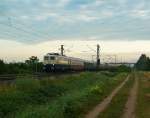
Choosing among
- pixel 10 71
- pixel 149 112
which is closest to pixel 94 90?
pixel 149 112

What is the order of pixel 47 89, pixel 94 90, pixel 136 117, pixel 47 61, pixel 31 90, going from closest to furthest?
1. pixel 136 117
2. pixel 31 90
3. pixel 47 89
4. pixel 94 90
5. pixel 47 61

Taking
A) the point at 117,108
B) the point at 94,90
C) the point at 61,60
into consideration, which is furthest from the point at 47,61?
the point at 117,108

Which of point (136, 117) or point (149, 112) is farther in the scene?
point (149, 112)

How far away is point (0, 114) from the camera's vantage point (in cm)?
2002

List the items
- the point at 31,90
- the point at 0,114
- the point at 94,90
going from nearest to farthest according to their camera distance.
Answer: the point at 0,114 < the point at 31,90 < the point at 94,90

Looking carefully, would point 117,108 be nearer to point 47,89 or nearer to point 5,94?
point 5,94

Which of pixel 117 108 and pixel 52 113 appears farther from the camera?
pixel 117 108

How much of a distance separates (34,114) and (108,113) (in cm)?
572

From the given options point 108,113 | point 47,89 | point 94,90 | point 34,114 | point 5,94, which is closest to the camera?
point 34,114

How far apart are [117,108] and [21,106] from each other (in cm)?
587

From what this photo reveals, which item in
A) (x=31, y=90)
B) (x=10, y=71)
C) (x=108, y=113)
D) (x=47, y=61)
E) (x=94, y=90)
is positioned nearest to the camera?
(x=108, y=113)

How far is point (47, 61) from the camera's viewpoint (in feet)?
219

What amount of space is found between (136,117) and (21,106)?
606 cm

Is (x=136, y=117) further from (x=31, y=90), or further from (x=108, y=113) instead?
(x=31, y=90)
